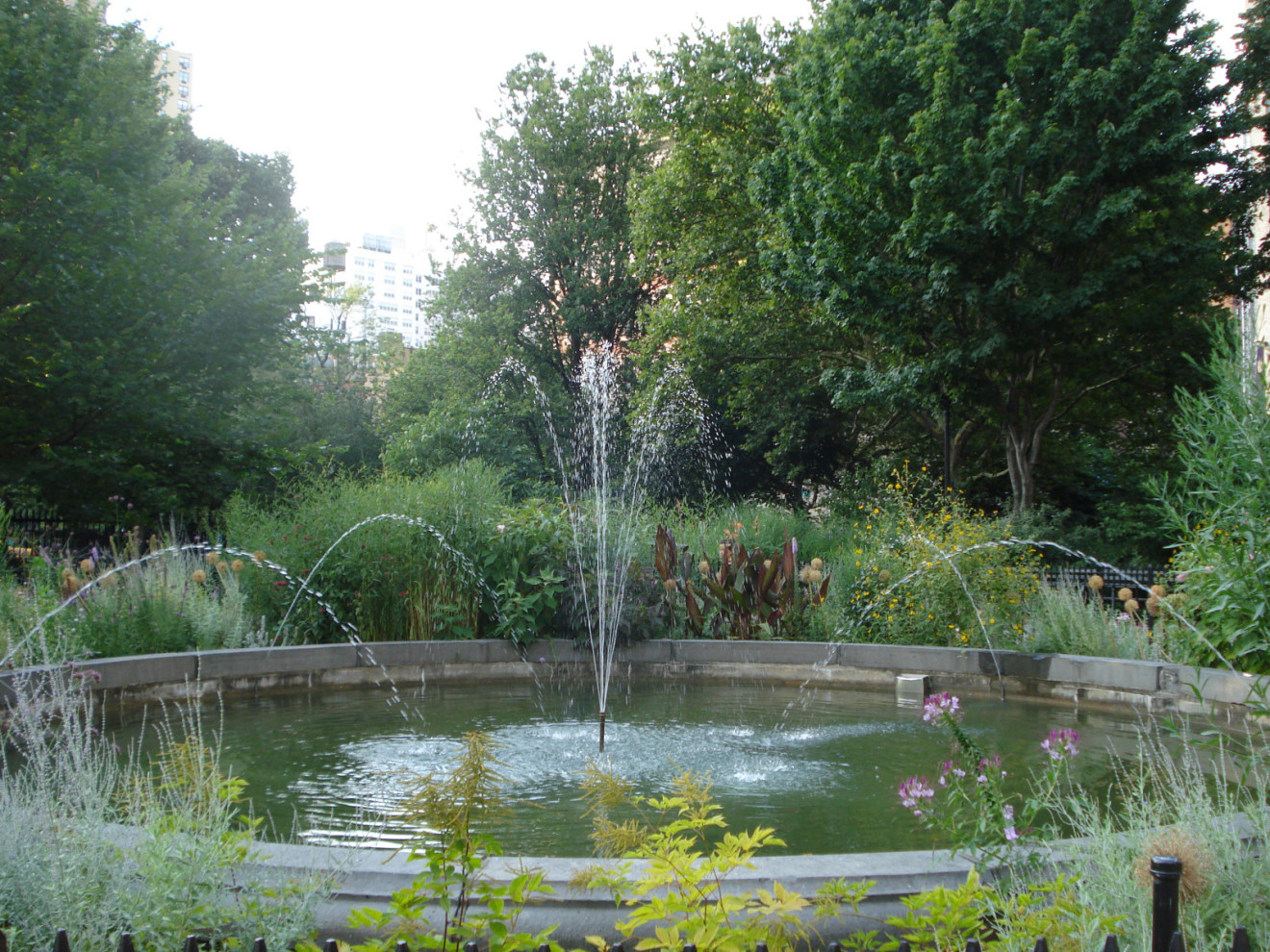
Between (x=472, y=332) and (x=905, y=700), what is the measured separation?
72.2 feet

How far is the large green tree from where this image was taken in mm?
15180

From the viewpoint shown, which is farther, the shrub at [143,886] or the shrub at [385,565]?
the shrub at [385,565]

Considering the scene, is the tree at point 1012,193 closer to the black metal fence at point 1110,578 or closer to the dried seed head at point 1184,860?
the black metal fence at point 1110,578

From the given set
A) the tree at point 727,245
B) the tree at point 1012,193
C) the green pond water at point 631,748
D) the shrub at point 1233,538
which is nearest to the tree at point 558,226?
the tree at point 727,245

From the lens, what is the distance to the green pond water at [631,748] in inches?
173

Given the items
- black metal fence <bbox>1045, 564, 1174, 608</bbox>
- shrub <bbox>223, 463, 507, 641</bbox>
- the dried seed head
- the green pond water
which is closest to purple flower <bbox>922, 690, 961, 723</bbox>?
the dried seed head

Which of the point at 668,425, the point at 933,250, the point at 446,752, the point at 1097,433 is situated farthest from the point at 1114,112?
the point at 446,752

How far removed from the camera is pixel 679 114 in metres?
20.1

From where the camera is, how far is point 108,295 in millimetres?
15797

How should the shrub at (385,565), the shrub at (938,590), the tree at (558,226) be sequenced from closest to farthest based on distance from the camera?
the shrub at (938,590), the shrub at (385,565), the tree at (558,226)

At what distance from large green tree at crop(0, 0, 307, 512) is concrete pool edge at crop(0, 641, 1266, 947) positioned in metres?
9.69

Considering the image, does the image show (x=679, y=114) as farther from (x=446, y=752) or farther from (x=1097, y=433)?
(x=446, y=752)

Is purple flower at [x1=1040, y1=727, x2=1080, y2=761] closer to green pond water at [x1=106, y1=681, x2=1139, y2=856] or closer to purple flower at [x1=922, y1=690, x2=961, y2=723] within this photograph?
purple flower at [x1=922, y1=690, x2=961, y2=723]

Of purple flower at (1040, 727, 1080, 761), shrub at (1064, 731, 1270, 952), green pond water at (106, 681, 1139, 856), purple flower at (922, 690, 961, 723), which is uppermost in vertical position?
purple flower at (922, 690, 961, 723)
